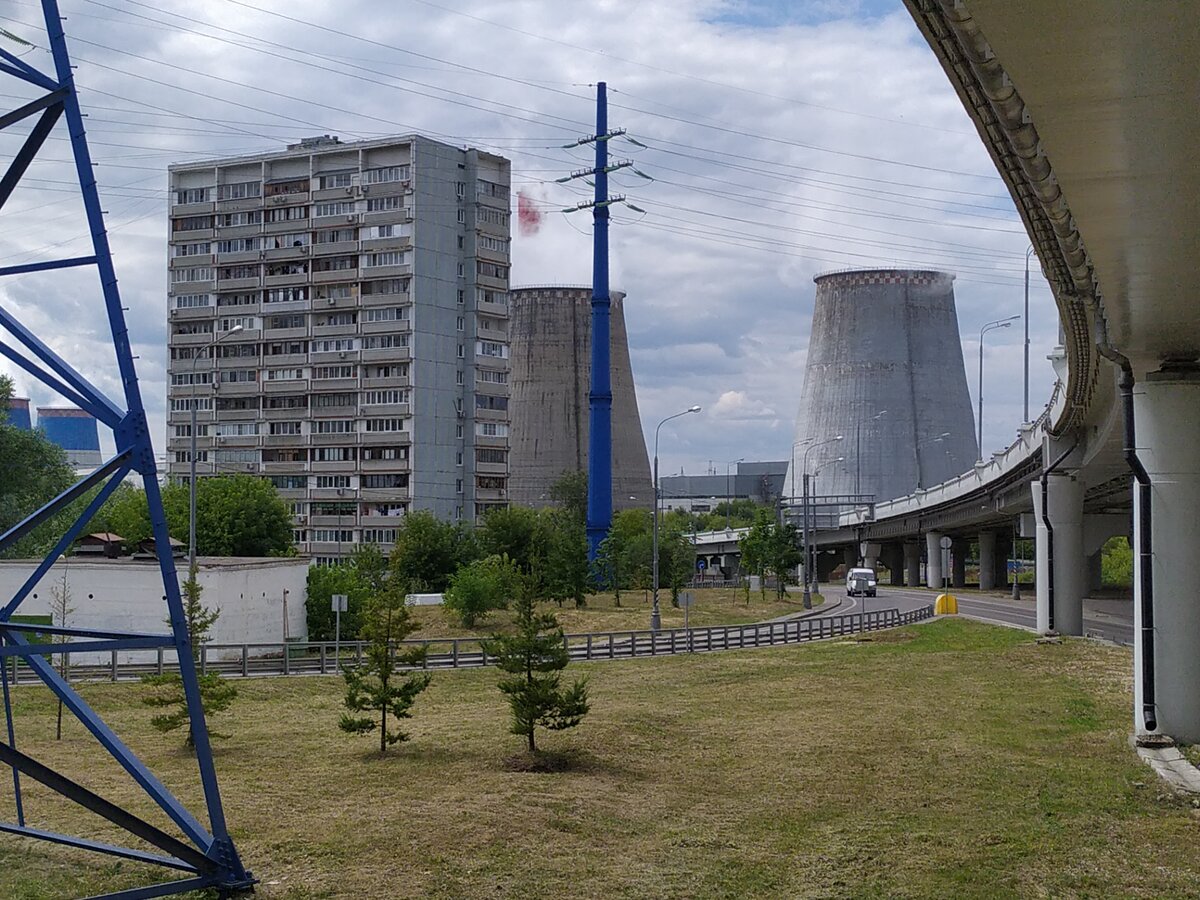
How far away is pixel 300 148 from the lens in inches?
3649

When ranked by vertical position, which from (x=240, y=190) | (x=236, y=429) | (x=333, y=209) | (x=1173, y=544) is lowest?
(x=1173, y=544)

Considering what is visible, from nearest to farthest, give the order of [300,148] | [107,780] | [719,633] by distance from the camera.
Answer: [107,780], [719,633], [300,148]

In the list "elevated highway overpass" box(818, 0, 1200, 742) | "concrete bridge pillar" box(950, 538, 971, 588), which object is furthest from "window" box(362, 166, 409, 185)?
"elevated highway overpass" box(818, 0, 1200, 742)

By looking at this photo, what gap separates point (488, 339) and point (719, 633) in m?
44.6

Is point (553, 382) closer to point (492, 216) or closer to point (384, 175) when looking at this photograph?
point (492, 216)

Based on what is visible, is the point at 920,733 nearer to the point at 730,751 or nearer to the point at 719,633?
the point at 730,751

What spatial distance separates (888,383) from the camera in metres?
94.2

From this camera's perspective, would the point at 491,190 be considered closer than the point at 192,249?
Yes

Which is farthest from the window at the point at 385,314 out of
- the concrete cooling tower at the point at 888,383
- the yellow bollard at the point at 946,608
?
the yellow bollard at the point at 946,608

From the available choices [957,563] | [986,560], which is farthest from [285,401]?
[957,563]

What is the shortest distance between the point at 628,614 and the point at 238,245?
45.1 m

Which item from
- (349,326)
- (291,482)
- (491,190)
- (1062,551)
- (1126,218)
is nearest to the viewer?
(1126,218)

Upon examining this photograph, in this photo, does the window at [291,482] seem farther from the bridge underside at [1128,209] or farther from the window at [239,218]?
the bridge underside at [1128,209]

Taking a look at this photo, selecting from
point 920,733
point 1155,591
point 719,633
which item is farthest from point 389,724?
point 719,633
